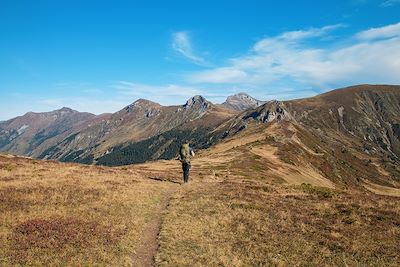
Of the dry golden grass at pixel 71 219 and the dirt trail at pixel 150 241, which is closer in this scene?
the dry golden grass at pixel 71 219

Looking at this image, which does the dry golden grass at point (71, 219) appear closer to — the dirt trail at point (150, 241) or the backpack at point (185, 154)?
the dirt trail at point (150, 241)

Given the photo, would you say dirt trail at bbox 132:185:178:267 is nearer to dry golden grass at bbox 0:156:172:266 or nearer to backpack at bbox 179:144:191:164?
dry golden grass at bbox 0:156:172:266

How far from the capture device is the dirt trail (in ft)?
54.3

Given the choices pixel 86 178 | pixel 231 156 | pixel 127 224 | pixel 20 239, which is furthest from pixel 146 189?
pixel 231 156

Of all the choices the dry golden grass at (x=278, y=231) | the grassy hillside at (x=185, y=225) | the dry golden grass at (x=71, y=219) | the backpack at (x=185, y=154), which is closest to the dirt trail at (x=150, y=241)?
the grassy hillside at (x=185, y=225)

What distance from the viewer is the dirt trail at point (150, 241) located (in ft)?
54.3

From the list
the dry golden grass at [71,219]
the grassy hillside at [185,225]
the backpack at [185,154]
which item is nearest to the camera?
the dry golden grass at [71,219]

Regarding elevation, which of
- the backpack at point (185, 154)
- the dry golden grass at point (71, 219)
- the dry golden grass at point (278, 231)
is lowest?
the dry golden grass at point (278, 231)

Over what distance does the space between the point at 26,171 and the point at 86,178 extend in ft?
25.0

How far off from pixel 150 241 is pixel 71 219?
207 inches

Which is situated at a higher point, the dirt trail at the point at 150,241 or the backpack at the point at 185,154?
the backpack at the point at 185,154

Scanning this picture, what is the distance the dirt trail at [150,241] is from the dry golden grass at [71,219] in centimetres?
32

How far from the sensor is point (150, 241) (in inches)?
758

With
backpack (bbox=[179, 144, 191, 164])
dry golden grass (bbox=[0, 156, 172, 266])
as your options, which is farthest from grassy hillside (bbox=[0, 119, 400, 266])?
backpack (bbox=[179, 144, 191, 164])
